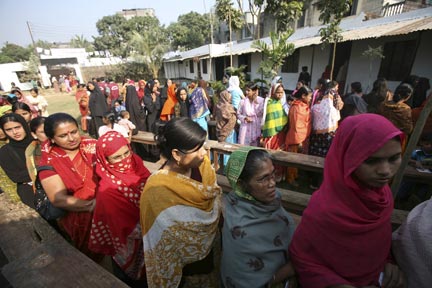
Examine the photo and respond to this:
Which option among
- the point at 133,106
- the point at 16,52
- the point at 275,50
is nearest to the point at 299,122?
the point at 133,106

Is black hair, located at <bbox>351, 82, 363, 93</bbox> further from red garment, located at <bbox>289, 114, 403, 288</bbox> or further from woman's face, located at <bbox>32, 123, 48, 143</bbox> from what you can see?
woman's face, located at <bbox>32, 123, 48, 143</bbox>

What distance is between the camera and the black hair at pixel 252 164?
1404mm

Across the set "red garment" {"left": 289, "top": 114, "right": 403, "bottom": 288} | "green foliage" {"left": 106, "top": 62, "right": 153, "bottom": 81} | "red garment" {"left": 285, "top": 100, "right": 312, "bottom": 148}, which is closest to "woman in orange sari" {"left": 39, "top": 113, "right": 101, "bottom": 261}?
"red garment" {"left": 289, "top": 114, "right": 403, "bottom": 288}

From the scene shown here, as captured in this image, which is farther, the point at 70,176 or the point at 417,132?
the point at 70,176

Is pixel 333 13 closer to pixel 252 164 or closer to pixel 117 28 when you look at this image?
pixel 252 164

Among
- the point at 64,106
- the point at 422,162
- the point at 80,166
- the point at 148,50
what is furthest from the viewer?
the point at 148,50

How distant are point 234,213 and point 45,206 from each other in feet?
5.24

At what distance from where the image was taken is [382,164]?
1.07 m

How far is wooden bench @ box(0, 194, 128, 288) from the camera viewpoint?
1.23 meters

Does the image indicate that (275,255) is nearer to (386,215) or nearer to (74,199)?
(386,215)

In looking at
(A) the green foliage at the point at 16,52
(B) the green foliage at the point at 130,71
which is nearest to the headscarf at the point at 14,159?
(B) the green foliage at the point at 130,71

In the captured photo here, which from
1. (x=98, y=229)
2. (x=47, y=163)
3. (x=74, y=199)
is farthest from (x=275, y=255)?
(x=47, y=163)

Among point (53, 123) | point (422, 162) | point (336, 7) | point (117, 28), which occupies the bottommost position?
point (422, 162)

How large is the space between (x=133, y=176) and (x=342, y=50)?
1163 centimetres
